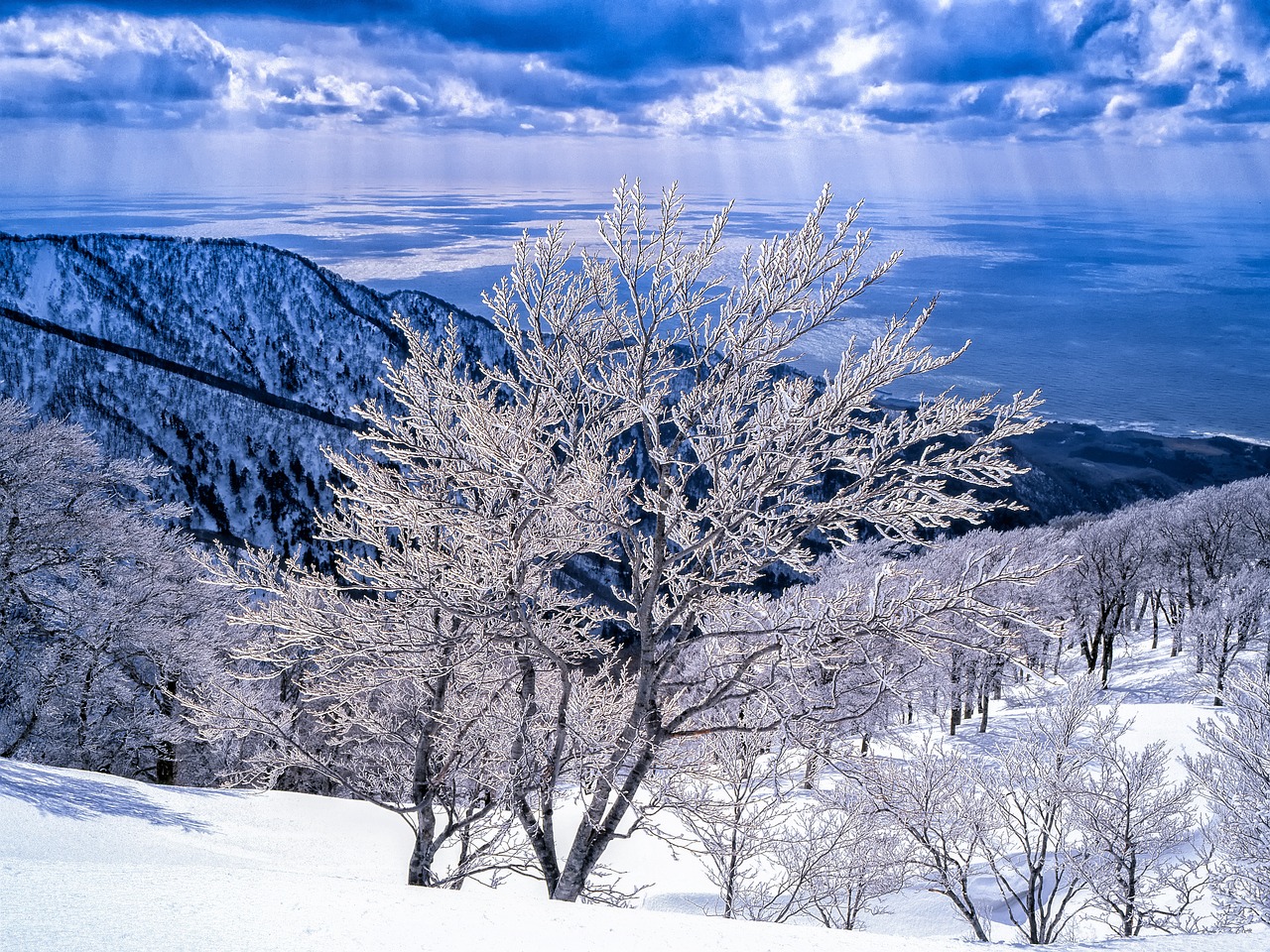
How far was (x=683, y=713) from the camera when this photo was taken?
685 cm

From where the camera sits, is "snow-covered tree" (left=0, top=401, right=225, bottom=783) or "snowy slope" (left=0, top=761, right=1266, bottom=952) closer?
"snowy slope" (left=0, top=761, right=1266, bottom=952)

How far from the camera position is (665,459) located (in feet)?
20.9

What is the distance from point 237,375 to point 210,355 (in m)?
8.40

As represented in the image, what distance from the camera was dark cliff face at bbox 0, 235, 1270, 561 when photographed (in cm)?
9394

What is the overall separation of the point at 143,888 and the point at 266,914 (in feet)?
3.02

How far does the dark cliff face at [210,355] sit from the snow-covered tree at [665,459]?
80.5 m

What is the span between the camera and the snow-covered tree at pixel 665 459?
6.20m

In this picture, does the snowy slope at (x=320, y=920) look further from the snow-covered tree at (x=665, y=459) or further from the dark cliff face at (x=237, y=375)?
the dark cliff face at (x=237, y=375)

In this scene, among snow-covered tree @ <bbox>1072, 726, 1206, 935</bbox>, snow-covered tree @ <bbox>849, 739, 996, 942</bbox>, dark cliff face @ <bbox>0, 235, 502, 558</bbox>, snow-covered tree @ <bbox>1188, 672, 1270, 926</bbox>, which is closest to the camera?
snow-covered tree @ <bbox>1188, 672, 1270, 926</bbox>

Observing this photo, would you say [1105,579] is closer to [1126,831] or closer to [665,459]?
[1126,831]

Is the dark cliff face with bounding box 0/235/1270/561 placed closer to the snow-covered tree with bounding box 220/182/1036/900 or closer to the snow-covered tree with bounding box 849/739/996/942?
the snow-covered tree with bounding box 849/739/996/942

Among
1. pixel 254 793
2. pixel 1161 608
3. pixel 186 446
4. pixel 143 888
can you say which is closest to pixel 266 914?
pixel 143 888

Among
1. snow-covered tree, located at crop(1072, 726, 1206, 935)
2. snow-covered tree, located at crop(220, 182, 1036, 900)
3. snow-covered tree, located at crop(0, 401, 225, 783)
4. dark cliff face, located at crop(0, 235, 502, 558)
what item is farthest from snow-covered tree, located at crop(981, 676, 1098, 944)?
dark cliff face, located at crop(0, 235, 502, 558)

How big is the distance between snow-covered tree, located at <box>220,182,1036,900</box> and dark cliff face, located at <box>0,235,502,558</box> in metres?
80.5
